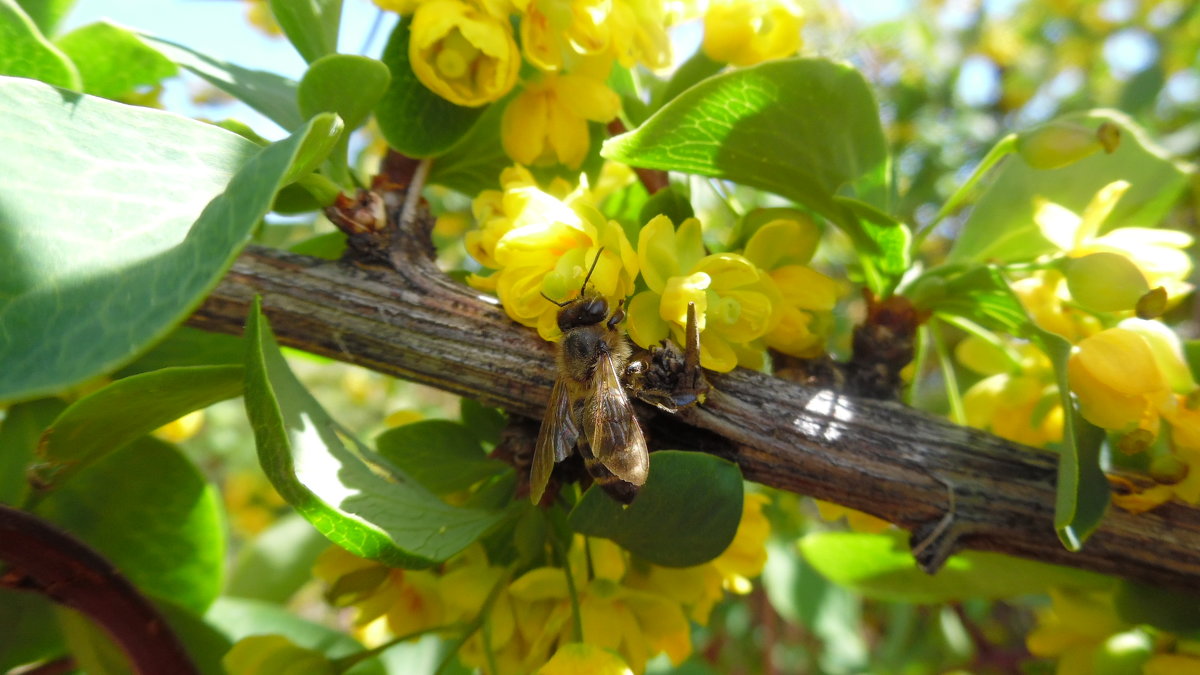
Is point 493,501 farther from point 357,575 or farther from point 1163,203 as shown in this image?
point 1163,203

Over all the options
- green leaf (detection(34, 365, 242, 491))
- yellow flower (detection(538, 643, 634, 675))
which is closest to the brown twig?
green leaf (detection(34, 365, 242, 491))

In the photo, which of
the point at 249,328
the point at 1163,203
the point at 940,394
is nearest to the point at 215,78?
the point at 249,328

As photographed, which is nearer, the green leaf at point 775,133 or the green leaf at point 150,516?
the green leaf at point 775,133

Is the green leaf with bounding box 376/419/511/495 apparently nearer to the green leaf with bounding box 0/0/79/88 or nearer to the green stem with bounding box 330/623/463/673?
the green stem with bounding box 330/623/463/673

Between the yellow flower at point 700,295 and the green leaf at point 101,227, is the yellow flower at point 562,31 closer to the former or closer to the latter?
the yellow flower at point 700,295

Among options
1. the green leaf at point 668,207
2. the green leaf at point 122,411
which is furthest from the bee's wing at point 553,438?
the green leaf at point 122,411

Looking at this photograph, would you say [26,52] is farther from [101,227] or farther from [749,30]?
[749,30]

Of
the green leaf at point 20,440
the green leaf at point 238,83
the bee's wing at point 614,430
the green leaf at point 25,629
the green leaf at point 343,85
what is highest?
the green leaf at point 343,85
